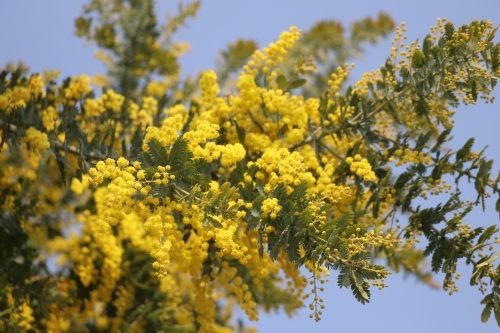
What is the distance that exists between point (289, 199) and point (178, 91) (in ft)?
15.2

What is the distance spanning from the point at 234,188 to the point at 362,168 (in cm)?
86

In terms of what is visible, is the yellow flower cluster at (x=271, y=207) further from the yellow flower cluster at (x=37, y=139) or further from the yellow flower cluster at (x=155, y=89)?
the yellow flower cluster at (x=155, y=89)

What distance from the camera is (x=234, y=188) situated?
106 inches

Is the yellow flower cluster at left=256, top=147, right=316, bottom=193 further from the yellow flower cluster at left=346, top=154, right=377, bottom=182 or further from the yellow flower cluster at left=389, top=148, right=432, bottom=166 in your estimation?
the yellow flower cluster at left=389, top=148, right=432, bottom=166

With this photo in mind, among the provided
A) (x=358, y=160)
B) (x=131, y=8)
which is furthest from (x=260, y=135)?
(x=131, y=8)

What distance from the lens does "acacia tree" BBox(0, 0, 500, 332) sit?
8.66 feet

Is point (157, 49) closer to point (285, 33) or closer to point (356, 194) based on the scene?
point (285, 33)

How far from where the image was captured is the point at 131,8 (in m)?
7.00

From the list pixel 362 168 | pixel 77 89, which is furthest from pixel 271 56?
pixel 77 89

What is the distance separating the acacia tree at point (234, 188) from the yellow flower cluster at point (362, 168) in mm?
11

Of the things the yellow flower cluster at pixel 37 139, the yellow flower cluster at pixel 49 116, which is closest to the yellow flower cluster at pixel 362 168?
the yellow flower cluster at pixel 37 139

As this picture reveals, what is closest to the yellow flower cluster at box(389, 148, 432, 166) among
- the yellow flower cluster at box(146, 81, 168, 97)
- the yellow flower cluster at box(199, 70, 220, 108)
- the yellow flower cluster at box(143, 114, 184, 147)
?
the yellow flower cluster at box(199, 70, 220, 108)

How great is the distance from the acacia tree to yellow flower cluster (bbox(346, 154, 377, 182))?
11 millimetres

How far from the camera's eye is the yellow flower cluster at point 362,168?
3.12 m
